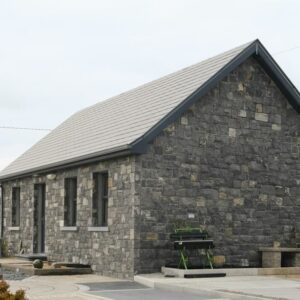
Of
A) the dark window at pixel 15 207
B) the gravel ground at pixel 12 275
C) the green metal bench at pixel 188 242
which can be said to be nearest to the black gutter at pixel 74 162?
the dark window at pixel 15 207

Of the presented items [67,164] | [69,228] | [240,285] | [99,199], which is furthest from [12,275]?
[240,285]

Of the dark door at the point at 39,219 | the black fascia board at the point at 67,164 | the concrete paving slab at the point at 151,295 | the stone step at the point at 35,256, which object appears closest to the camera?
the concrete paving slab at the point at 151,295

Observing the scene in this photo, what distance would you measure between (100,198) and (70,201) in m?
2.15

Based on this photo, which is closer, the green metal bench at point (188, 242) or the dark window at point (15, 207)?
the green metal bench at point (188, 242)

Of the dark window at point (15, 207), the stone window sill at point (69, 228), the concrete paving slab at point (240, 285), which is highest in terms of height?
the dark window at point (15, 207)

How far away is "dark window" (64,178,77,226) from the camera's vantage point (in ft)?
66.3

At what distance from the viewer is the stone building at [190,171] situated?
16594mm

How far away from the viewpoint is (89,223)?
1853 centimetres

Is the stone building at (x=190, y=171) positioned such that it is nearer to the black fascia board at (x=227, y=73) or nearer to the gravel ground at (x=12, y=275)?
the black fascia board at (x=227, y=73)

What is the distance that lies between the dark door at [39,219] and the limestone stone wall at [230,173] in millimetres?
6900

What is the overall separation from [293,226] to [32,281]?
284 inches

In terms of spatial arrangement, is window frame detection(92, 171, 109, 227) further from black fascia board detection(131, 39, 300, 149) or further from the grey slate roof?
black fascia board detection(131, 39, 300, 149)

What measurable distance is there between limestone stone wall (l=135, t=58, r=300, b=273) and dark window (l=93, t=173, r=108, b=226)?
6.84 feet

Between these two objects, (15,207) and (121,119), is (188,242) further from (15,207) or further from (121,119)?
(15,207)
